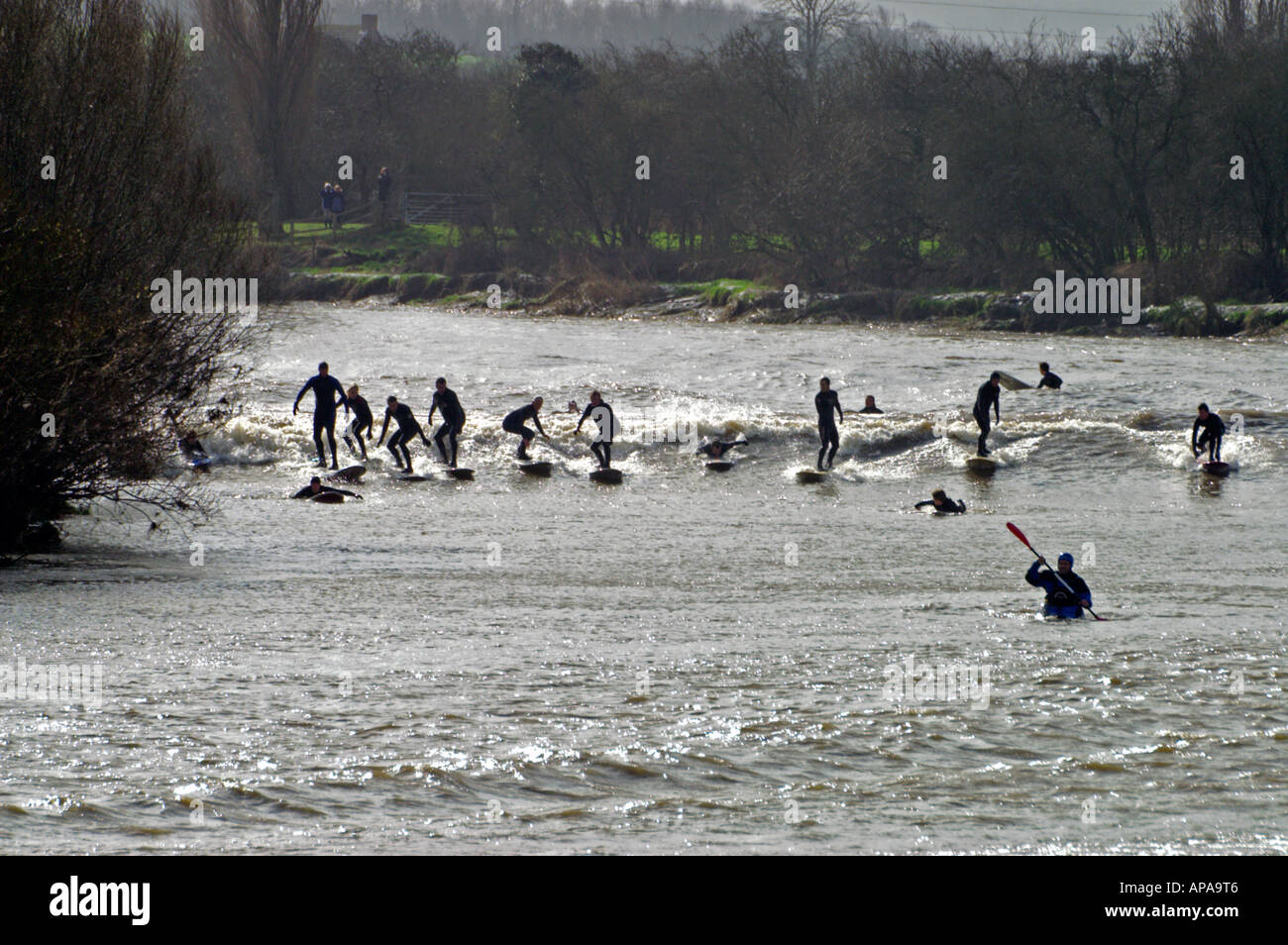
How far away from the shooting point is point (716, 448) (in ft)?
93.9

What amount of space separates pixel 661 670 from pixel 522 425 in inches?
707

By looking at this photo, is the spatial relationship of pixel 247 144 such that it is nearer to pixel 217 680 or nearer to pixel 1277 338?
pixel 1277 338

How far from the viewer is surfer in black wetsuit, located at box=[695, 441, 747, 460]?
28600 mm

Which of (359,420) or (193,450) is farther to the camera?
(359,420)

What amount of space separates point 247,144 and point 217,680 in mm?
59584

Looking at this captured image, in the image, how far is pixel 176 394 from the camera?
19.7 meters

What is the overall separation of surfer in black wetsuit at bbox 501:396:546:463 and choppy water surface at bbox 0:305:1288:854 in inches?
81.3

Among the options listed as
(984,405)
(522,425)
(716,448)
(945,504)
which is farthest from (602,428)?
(945,504)

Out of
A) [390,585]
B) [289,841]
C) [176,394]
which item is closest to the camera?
[289,841]

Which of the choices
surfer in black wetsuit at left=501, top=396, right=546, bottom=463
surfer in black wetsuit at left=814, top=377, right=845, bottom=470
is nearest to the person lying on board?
surfer in black wetsuit at left=501, top=396, right=546, bottom=463

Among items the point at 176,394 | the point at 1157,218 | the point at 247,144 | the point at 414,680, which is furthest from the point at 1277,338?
the point at 247,144

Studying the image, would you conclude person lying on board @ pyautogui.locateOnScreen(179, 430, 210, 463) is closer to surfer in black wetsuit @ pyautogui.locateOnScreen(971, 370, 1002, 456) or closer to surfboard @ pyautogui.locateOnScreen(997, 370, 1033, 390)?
surfer in black wetsuit @ pyautogui.locateOnScreen(971, 370, 1002, 456)

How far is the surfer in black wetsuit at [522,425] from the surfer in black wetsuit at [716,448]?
134 inches

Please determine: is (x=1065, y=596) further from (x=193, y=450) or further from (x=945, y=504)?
(x=193, y=450)
